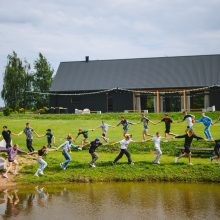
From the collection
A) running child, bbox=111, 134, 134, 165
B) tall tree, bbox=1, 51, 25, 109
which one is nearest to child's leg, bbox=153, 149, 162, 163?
running child, bbox=111, 134, 134, 165

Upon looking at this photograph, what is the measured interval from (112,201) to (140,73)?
37240 mm

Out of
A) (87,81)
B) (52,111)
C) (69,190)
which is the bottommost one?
(69,190)

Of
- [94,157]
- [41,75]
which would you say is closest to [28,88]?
[41,75]

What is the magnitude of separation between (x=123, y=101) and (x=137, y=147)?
2414 centimetres

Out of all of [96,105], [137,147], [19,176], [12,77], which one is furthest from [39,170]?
[12,77]

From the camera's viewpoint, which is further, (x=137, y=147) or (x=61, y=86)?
(x=61, y=86)

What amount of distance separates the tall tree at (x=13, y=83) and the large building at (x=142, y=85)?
60.6 ft

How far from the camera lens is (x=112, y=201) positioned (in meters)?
16.6

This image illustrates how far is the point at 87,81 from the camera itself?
52688 millimetres

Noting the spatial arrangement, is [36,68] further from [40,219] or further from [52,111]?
[40,219]

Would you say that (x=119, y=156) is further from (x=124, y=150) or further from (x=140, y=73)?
(x=140, y=73)

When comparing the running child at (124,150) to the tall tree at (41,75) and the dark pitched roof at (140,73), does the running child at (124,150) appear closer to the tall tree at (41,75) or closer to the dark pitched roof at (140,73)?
the dark pitched roof at (140,73)

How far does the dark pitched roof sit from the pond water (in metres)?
31.3

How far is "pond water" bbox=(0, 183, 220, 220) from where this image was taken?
572 inches
